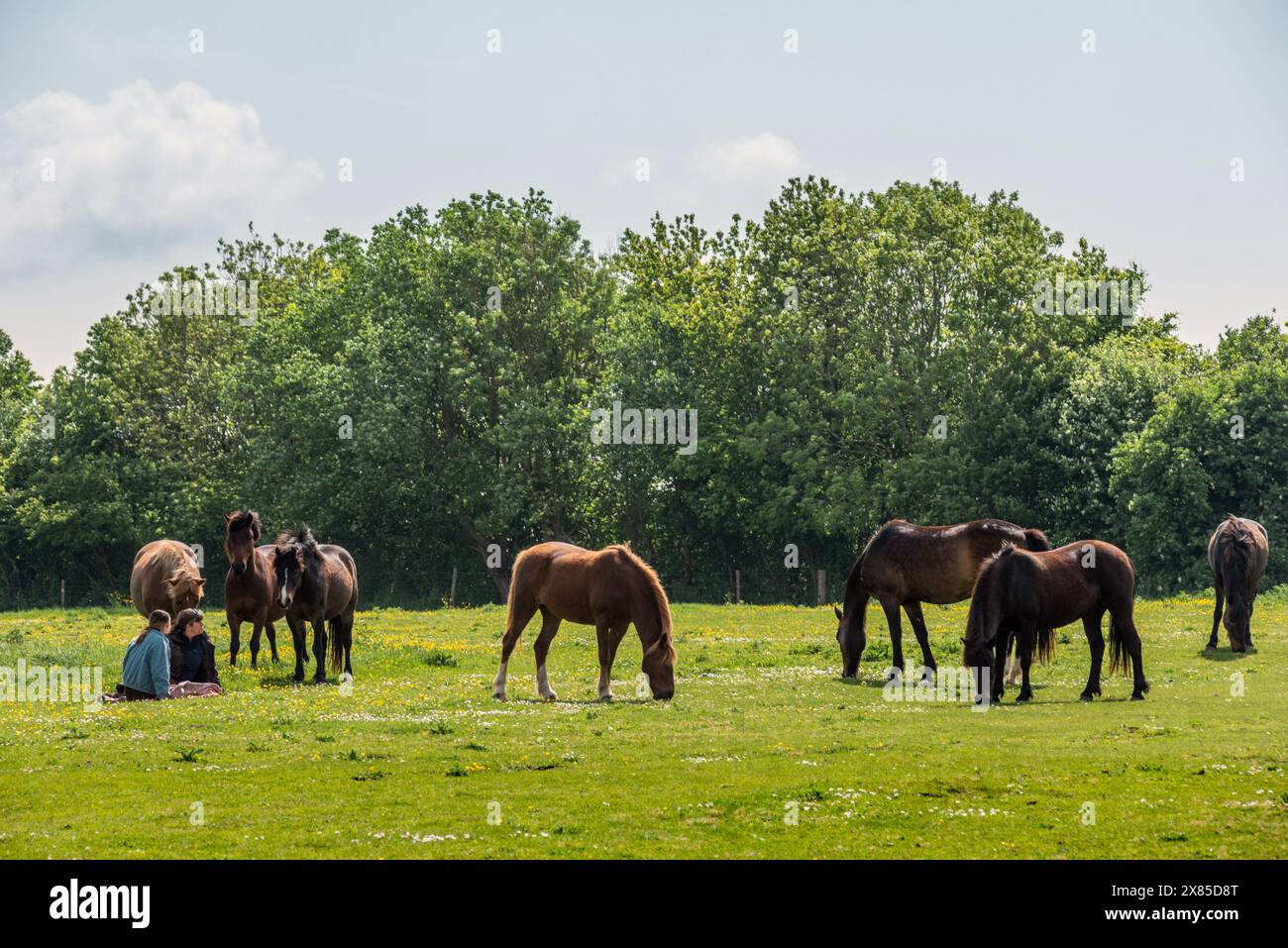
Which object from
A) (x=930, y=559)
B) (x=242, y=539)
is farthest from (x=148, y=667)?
(x=930, y=559)

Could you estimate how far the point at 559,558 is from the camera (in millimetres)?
23594

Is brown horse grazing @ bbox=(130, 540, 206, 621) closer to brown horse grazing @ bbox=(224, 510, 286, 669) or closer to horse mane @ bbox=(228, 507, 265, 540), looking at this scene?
brown horse grazing @ bbox=(224, 510, 286, 669)

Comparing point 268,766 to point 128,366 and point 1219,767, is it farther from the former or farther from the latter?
point 128,366

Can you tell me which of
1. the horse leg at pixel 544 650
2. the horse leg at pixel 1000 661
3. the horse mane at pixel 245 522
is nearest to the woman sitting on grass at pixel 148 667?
the horse mane at pixel 245 522

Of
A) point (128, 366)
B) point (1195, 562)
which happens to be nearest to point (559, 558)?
point (1195, 562)

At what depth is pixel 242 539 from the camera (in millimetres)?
27031

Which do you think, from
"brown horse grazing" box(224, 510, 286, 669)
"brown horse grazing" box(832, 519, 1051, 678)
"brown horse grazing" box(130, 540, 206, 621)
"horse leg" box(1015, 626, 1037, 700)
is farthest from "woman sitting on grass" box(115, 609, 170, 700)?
"horse leg" box(1015, 626, 1037, 700)

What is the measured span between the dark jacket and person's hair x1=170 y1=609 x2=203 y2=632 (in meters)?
0.11

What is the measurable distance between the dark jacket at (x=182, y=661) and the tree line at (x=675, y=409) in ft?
120

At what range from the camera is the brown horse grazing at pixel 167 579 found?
26656 millimetres

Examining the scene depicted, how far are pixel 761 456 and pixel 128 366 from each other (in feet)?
112

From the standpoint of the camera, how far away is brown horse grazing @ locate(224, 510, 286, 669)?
27.1 meters

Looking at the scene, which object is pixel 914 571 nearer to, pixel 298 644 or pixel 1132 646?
pixel 1132 646

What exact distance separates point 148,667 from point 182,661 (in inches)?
48.5
